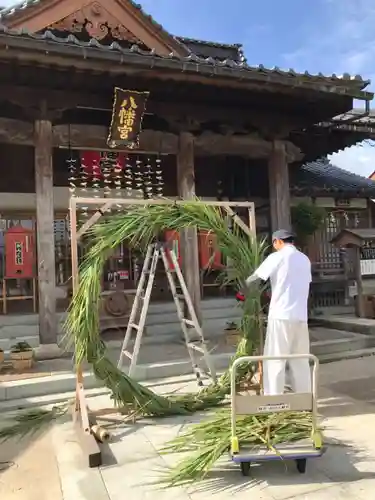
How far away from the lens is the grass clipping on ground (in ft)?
12.4

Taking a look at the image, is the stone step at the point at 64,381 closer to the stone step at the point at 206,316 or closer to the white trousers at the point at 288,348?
the white trousers at the point at 288,348

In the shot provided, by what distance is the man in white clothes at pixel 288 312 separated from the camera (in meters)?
4.79

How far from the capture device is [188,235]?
8.93 metres

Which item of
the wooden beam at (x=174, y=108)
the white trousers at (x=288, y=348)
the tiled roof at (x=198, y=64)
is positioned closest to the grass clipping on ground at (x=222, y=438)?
the white trousers at (x=288, y=348)

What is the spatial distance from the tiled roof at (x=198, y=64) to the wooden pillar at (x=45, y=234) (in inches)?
66.6

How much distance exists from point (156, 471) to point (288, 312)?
200cm

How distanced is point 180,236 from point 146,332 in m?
2.27

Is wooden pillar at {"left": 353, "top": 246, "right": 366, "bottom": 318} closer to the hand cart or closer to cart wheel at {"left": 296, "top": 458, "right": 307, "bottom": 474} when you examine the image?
the hand cart

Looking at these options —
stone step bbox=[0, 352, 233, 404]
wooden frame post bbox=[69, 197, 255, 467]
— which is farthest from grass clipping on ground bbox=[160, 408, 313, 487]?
stone step bbox=[0, 352, 233, 404]

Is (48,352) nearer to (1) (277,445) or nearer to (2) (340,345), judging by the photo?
(1) (277,445)

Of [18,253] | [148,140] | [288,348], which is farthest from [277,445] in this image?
Result: [18,253]

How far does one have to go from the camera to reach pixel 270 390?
4750mm

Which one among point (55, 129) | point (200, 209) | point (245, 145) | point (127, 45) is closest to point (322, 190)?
point (245, 145)

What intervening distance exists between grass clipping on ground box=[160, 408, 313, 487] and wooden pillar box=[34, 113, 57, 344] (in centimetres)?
404
